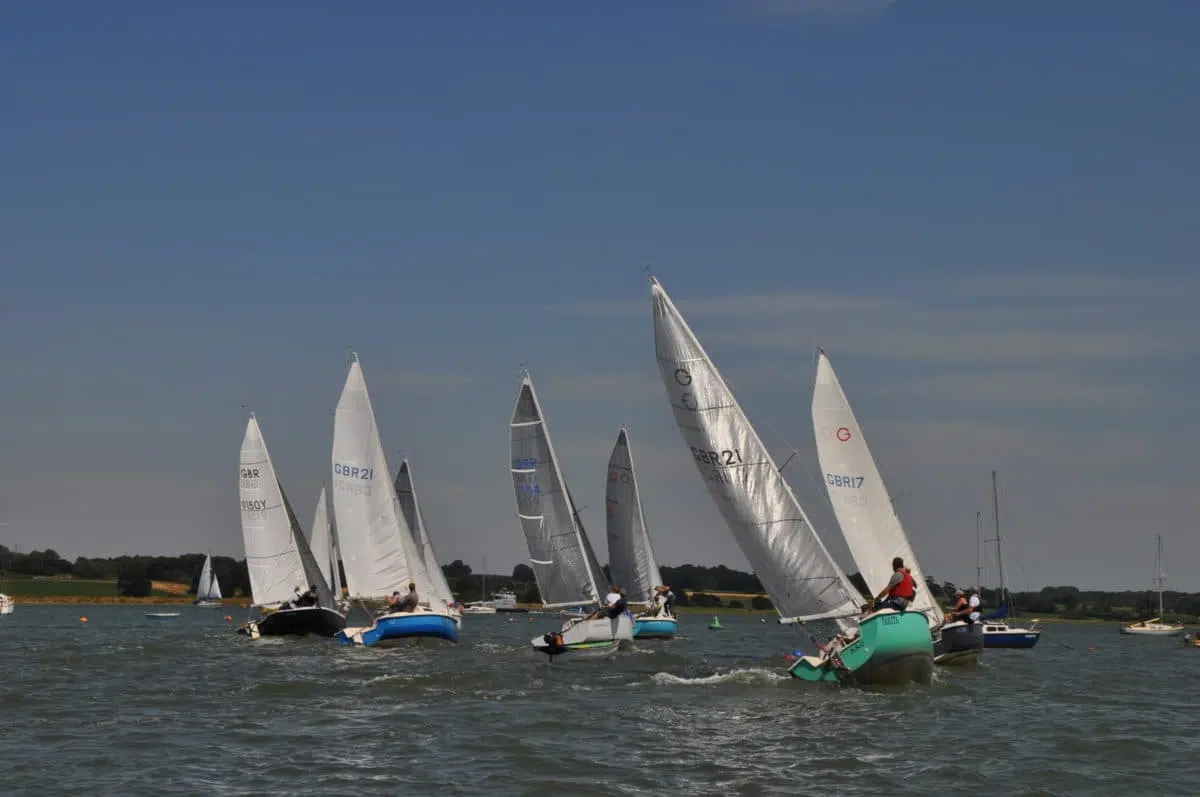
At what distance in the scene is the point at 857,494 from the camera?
42031mm

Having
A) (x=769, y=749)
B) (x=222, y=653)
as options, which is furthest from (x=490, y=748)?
(x=222, y=653)

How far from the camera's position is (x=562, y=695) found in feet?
105

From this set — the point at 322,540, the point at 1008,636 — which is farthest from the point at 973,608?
the point at 322,540

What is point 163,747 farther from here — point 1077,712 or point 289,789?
point 1077,712

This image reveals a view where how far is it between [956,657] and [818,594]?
38.4ft

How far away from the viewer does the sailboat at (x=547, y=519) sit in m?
49.5

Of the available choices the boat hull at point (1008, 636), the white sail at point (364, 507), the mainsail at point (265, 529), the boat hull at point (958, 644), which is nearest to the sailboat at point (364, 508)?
the white sail at point (364, 507)

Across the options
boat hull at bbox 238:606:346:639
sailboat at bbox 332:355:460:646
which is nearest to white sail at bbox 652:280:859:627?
sailboat at bbox 332:355:460:646

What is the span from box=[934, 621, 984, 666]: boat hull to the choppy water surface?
1188mm

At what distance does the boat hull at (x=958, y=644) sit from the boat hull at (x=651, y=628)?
13.0 m

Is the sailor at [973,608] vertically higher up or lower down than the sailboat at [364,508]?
lower down

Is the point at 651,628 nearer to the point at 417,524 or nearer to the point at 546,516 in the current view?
the point at 546,516

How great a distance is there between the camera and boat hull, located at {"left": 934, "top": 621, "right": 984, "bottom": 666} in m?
42.3

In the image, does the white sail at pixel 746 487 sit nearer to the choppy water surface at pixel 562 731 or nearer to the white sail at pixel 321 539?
the choppy water surface at pixel 562 731
